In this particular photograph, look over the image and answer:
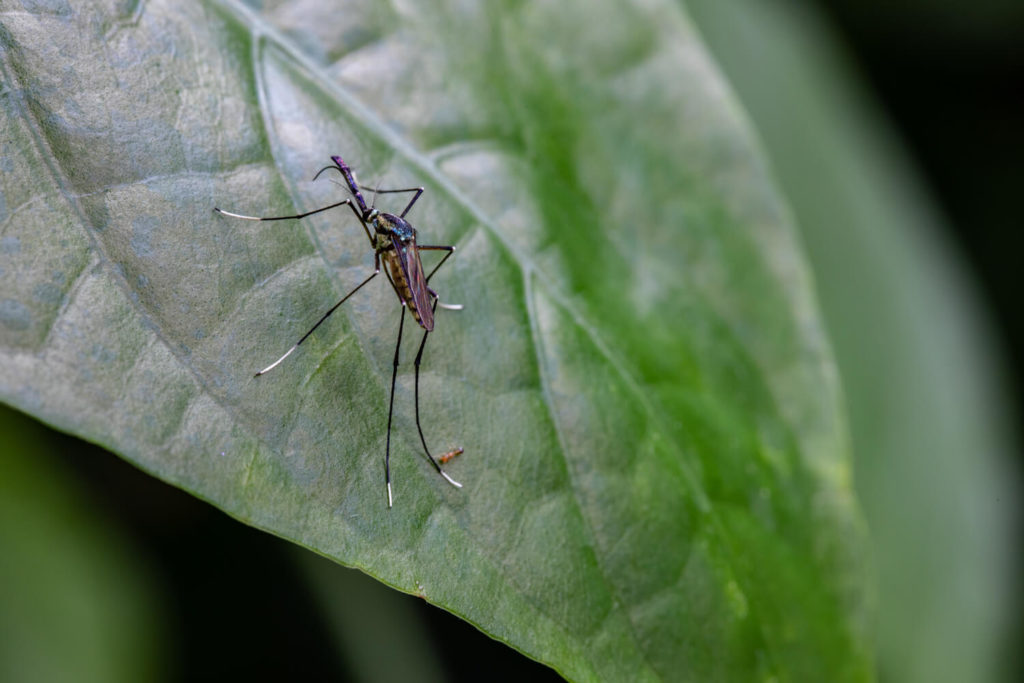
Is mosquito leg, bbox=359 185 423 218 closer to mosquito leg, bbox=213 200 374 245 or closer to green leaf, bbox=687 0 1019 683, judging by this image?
mosquito leg, bbox=213 200 374 245

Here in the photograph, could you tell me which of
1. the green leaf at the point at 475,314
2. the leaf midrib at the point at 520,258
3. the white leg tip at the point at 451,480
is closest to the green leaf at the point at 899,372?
the green leaf at the point at 475,314

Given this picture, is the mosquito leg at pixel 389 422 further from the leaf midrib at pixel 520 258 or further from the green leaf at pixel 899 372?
the green leaf at pixel 899 372

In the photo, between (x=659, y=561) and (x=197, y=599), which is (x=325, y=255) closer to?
(x=659, y=561)

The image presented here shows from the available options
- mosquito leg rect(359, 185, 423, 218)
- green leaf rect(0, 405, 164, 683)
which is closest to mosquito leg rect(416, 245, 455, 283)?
mosquito leg rect(359, 185, 423, 218)

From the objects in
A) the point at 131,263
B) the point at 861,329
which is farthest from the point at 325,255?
the point at 861,329

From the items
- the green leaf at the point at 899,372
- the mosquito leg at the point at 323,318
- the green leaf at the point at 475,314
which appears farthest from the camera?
the green leaf at the point at 899,372

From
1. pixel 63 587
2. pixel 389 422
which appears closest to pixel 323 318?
pixel 389 422
